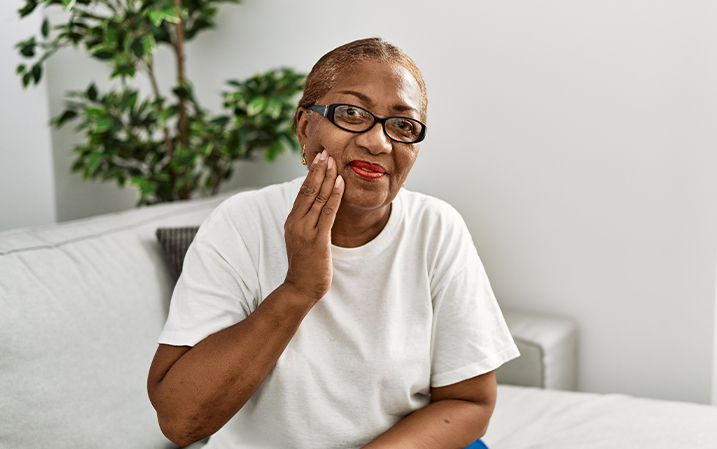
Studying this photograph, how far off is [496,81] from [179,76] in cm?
129

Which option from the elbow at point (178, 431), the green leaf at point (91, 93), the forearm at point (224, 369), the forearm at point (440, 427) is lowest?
the forearm at point (440, 427)

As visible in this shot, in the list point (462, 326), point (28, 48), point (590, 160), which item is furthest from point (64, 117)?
point (590, 160)

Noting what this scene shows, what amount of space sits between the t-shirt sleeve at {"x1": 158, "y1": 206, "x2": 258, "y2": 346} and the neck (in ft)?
0.56

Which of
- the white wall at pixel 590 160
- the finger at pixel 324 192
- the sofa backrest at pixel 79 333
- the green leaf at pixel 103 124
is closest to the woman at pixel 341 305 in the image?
the finger at pixel 324 192

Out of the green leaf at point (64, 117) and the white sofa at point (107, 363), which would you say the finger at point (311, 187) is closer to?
the white sofa at point (107, 363)

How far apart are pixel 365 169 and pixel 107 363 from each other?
31.6 inches

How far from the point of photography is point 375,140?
90cm

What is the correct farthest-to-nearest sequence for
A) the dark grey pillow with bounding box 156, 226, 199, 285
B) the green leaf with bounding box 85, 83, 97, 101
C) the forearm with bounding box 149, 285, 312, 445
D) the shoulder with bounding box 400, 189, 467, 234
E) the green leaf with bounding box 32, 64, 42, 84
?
the green leaf with bounding box 85, 83, 97, 101
the green leaf with bounding box 32, 64, 42, 84
the dark grey pillow with bounding box 156, 226, 199, 285
the shoulder with bounding box 400, 189, 467, 234
the forearm with bounding box 149, 285, 312, 445

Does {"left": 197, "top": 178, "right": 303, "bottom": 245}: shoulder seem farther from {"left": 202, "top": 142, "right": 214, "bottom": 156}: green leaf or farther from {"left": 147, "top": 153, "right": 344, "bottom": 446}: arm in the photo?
{"left": 202, "top": 142, "right": 214, "bottom": 156}: green leaf

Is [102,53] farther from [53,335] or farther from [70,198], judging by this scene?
[53,335]

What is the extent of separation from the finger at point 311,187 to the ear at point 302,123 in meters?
0.13

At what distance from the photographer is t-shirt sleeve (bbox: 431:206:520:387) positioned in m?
1.03

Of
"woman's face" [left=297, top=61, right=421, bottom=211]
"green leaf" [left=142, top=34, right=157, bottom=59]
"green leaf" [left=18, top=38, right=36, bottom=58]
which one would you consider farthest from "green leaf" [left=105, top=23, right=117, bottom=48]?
"woman's face" [left=297, top=61, right=421, bottom=211]

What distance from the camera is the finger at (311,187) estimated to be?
2.89 feet
